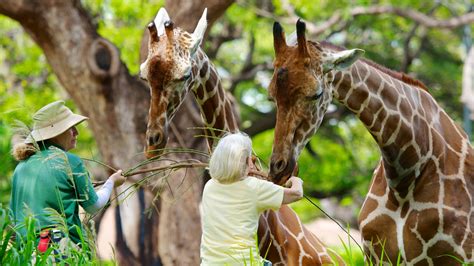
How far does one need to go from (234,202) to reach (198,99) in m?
1.78

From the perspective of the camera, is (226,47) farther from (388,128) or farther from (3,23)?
(388,128)

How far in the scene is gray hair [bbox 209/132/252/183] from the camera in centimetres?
503

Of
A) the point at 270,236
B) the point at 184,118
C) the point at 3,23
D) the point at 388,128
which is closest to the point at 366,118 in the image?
the point at 388,128

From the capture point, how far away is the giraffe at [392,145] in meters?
5.51

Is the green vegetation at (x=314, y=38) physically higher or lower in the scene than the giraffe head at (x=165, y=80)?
lower

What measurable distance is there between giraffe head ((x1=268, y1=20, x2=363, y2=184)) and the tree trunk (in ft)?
17.9

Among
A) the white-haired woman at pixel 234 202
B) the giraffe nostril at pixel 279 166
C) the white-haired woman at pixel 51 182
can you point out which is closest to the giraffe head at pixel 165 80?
the white-haired woman at pixel 51 182

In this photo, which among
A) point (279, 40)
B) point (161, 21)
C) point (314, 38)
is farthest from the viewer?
point (314, 38)

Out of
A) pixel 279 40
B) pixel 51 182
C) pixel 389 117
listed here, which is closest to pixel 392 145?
pixel 389 117

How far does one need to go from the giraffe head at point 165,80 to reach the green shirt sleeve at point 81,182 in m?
0.93

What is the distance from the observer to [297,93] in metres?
5.50

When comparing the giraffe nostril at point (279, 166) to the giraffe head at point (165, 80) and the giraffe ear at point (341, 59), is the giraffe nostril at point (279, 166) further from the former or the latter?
the giraffe head at point (165, 80)

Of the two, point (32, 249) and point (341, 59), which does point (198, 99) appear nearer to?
point (341, 59)

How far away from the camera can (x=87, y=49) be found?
37.3 feet
